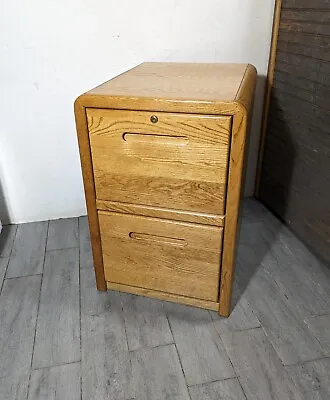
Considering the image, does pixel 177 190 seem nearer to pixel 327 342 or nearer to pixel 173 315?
pixel 173 315

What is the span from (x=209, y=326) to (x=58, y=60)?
3.07ft

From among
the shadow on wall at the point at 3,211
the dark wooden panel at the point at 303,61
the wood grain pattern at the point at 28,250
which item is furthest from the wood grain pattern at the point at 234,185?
the shadow on wall at the point at 3,211

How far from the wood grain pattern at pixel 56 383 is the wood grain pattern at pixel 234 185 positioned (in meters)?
0.39

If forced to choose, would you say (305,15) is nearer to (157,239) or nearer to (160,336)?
(157,239)

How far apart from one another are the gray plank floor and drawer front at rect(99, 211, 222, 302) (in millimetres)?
74

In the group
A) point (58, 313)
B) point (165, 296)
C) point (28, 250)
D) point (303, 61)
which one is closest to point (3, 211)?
point (28, 250)

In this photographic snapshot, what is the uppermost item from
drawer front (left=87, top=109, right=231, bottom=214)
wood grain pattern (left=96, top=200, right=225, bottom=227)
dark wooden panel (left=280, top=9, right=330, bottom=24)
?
dark wooden panel (left=280, top=9, right=330, bottom=24)

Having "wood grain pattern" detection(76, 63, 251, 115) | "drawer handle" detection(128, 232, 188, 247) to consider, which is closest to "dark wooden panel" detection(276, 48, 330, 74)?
"wood grain pattern" detection(76, 63, 251, 115)

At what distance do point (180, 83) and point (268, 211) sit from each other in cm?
76

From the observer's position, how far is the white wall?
114cm

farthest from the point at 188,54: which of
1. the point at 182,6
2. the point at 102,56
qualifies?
the point at 102,56

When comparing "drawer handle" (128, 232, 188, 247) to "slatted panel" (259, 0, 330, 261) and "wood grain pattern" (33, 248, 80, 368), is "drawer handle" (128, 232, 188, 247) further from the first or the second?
"slatted panel" (259, 0, 330, 261)

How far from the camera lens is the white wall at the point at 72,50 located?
1.14 m

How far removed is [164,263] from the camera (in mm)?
948
